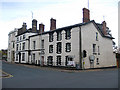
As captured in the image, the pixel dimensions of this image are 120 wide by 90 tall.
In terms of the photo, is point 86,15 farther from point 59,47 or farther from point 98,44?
point 59,47

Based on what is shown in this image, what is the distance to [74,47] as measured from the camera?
83.7ft

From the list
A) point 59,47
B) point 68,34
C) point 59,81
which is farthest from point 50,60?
point 59,81

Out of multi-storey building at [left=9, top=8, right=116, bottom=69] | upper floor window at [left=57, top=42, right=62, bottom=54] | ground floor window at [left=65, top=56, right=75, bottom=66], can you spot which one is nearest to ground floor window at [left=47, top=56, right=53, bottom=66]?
multi-storey building at [left=9, top=8, right=116, bottom=69]

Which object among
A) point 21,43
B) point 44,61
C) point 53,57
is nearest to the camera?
point 53,57

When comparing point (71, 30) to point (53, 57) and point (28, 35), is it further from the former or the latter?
point (28, 35)

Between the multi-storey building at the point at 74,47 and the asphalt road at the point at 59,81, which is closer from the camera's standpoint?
the asphalt road at the point at 59,81

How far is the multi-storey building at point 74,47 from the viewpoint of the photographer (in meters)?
25.1

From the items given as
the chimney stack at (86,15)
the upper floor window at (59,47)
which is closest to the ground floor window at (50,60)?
the upper floor window at (59,47)

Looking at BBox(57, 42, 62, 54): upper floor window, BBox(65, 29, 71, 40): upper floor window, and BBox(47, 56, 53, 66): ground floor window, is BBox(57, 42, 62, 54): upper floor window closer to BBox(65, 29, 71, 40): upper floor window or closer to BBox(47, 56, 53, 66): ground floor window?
BBox(65, 29, 71, 40): upper floor window

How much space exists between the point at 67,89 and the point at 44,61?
23.8 metres

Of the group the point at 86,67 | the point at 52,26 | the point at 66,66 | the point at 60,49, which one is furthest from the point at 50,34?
the point at 86,67

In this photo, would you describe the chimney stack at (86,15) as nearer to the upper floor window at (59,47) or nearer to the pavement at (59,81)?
the upper floor window at (59,47)

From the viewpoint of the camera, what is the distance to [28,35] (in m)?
38.2

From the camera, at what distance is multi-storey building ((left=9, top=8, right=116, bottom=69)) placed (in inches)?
990
